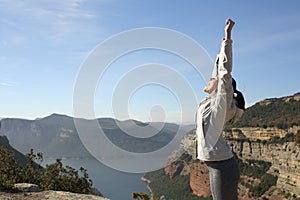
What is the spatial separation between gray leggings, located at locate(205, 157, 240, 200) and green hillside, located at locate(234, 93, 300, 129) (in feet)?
157

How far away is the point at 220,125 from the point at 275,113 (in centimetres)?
6061

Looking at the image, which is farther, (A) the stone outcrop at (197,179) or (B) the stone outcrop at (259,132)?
(A) the stone outcrop at (197,179)

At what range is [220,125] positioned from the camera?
7.60 ft

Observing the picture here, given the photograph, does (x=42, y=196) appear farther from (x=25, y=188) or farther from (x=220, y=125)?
(x=220, y=125)

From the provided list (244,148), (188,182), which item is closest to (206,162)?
(244,148)

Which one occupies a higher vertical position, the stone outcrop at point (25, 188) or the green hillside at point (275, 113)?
the green hillside at point (275, 113)

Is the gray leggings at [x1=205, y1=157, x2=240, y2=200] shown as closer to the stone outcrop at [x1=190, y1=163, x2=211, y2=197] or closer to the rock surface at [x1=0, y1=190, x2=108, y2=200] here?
the rock surface at [x1=0, y1=190, x2=108, y2=200]

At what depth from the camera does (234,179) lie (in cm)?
231

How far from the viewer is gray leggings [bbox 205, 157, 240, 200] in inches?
90.1

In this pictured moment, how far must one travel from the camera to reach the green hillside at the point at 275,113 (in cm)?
5025

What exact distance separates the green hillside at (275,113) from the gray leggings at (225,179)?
47.8 m

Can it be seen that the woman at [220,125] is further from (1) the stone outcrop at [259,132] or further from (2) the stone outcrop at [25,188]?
(1) the stone outcrop at [259,132]

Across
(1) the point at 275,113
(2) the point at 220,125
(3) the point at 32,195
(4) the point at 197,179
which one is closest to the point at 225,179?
(2) the point at 220,125

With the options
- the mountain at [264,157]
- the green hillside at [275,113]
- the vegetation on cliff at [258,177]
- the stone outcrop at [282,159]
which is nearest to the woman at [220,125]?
the mountain at [264,157]
